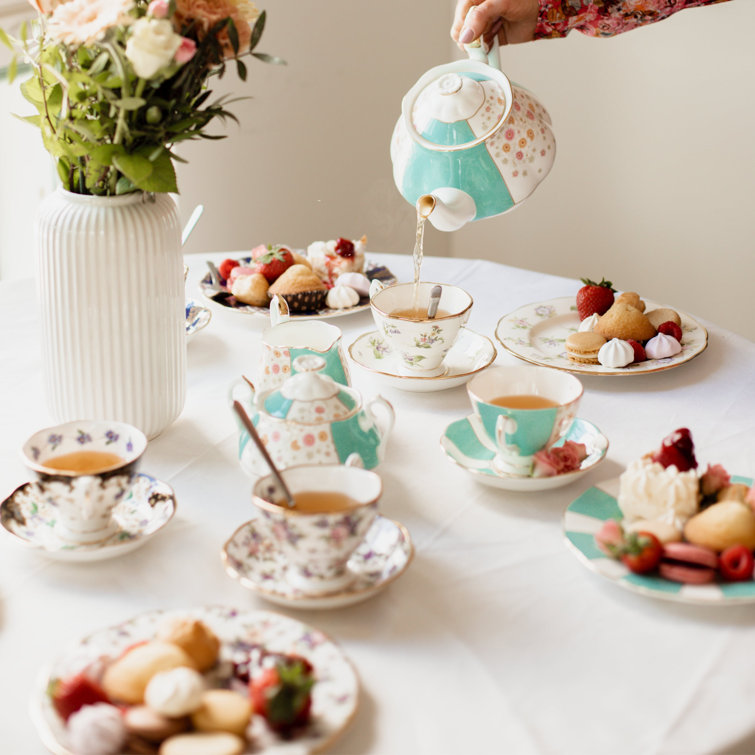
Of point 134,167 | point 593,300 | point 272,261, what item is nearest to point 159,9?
point 134,167

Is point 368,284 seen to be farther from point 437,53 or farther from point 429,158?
point 437,53

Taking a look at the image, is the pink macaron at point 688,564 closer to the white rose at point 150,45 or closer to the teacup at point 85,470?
the teacup at point 85,470

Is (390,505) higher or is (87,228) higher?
(87,228)

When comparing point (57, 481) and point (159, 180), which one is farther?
point (159, 180)

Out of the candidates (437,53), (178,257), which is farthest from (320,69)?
(178,257)

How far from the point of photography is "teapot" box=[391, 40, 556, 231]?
133 centimetres

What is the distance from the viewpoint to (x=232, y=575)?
85 cm

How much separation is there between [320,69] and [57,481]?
2.38 metres

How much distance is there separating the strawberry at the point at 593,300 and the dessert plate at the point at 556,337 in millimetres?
29

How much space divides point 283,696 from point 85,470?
0.40m

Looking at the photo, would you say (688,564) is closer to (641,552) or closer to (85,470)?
(641,552)

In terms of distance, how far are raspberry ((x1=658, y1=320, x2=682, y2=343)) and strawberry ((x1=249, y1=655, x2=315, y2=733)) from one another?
0.97m

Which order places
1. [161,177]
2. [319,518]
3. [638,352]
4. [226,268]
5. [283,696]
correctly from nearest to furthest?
[283,696] → [319,518] → [161,177] → [638,352] → [226,268]

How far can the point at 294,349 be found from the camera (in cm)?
116
